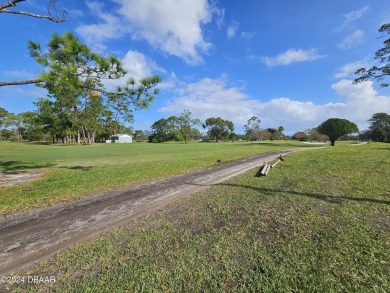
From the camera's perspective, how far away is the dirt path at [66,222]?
3670 millimetres

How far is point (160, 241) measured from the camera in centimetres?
404

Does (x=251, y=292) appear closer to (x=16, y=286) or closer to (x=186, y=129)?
(x=16, y=286)

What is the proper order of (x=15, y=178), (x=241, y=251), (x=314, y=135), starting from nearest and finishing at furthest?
(x=241, y=251)
(x=15, y=178)
(x=314, y=135)

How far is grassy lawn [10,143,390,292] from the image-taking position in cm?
288

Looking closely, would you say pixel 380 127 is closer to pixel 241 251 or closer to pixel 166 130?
pixel 166 130

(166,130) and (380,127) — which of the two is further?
(166,130)

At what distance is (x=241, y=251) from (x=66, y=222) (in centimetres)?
414

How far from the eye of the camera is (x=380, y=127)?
69312 mm

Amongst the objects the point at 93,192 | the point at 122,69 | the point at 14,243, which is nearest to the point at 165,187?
the point at 93,192

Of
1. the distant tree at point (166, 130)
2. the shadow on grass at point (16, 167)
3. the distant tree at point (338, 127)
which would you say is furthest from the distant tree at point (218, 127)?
the shadow on grass at point (16, 167)

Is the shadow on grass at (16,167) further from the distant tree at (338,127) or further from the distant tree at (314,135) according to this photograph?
the distant tree at (314,135)

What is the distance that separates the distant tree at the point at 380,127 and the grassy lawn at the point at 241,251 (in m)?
81.4

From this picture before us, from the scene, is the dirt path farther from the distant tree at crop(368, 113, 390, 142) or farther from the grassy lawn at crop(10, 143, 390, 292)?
the distant tree at crop(368, 113, 390, 142)

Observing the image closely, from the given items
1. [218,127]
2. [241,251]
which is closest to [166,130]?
[218,127]
